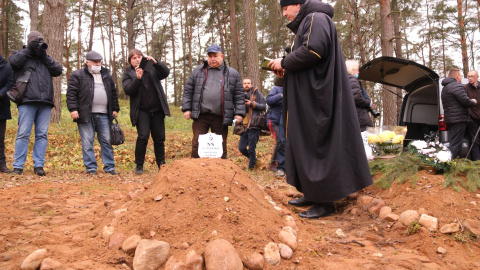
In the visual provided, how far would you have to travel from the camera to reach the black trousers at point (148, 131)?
5855 millimetres

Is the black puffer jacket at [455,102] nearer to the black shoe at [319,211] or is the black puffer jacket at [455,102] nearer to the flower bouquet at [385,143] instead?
the flower bouquet at [385,143]

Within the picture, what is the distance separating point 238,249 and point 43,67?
4868 mm

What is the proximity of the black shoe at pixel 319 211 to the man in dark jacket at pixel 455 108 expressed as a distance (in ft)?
12.1

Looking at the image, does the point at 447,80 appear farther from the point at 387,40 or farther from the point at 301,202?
the point at 387,40

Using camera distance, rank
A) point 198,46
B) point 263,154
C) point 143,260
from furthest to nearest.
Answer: point 198,46
point 263,154
point 143,260

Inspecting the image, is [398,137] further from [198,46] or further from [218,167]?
[198,46]

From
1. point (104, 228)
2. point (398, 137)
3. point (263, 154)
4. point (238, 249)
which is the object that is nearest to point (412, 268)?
point (238, 249)

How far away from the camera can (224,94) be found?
528cm

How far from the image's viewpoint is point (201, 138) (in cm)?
439

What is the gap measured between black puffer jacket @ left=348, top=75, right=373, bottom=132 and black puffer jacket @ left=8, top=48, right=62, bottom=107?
15.8ft

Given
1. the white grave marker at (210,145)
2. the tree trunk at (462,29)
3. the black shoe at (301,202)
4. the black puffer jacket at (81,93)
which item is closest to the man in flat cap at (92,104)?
the black puffer jacket at (81,93)

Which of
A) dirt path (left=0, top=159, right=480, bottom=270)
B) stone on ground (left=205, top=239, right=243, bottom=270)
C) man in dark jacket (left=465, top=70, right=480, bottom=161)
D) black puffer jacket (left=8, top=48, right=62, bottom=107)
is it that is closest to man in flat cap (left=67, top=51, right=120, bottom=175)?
black puffer jacket (left=8, top=48, right=62, bottom=107)

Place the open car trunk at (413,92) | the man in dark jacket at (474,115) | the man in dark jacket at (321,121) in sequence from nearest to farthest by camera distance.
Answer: the man in dark jacket at (321,121) → the man in dark jacket at (474,115) → the open car trunk at (413,92)

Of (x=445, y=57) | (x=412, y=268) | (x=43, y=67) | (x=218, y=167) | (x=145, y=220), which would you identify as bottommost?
(x=412, y=268)
